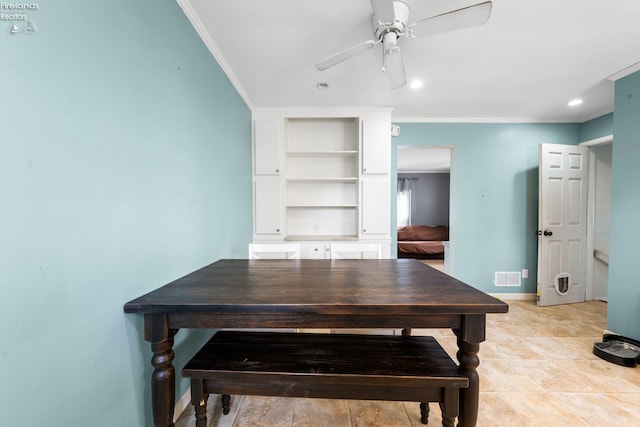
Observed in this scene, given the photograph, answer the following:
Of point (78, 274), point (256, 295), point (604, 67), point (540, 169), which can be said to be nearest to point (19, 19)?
point (78, 274)

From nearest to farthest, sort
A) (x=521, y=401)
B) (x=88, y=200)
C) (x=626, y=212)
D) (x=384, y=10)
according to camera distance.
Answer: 1. (x=88, y=200)
2. (x=384, y=10)
3. (x=521, y=401)
4. (x=626, y=212)

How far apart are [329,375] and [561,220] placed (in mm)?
3825

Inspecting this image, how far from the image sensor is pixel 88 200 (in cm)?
85

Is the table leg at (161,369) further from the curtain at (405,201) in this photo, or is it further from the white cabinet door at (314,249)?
the curtain at (405,201)

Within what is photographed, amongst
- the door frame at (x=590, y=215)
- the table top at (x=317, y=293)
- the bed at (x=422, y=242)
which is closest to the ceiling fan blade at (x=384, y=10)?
the table top at (x=317, y=293)

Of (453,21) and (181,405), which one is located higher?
(453,21)

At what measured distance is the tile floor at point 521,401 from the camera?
141 centimetres

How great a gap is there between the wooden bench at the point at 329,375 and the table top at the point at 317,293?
0.31 metres

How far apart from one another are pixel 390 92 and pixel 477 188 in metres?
1.88

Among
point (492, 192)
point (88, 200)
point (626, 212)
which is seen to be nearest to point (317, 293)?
point (88, 200)

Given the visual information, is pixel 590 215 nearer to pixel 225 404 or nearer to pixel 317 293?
pixel 317 293

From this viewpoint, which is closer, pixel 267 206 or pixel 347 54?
pixel 347 54

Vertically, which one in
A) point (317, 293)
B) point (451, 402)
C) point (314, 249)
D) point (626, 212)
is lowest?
point (451, 402)

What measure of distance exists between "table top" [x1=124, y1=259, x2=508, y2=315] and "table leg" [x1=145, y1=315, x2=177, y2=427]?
0.23 ft
